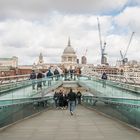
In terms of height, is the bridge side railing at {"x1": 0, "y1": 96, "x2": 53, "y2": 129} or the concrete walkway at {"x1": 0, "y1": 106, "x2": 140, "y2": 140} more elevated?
the bridge side railing at {"x1": 0, "y1": 96, "x2": 53, "y2": 129}

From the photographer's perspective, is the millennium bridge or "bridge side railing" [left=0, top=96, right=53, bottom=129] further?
"bridge side railing" [left=0, top=96, right=53, bottom=129]

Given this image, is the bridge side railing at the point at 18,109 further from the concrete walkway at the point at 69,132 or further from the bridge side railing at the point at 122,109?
the bridge side railing at the point at 122,109

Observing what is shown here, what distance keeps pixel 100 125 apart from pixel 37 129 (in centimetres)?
247

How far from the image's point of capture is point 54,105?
29891 millimetres

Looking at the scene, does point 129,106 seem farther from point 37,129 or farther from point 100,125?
point 37,129

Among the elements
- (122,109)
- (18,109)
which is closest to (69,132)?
(122,109)

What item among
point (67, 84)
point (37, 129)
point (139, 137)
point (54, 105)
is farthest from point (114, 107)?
point (67, 84)

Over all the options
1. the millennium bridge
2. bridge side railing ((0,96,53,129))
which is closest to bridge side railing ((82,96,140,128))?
the millennium bridge

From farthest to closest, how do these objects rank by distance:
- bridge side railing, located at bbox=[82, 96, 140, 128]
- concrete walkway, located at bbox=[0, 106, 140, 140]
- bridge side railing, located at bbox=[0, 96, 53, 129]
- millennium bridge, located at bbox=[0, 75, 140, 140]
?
bridge side railing, located at bbox=[0, 96, 53, 129]
bridge side railing, located at bbox=[82, 96, 140, 128]
millennium bridge, located at bbox=[0, 75, 140, 140]
concrete walkway, located at bbox=[0, 106, 140, 140]

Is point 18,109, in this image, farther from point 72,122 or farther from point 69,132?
point 69,132

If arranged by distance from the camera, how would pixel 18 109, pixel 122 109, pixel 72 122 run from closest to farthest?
pixel 122 109
pixel 72 122
pixel 18 109

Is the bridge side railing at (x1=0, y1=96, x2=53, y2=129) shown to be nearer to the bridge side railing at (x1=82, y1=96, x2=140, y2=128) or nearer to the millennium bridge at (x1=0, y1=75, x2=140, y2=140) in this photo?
the millennium bridge at (x1=0, y1=75, x2=140, y2=140)

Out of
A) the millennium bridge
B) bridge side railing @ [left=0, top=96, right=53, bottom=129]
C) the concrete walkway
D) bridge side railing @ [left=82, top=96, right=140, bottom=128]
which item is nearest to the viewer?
the concrete walkway

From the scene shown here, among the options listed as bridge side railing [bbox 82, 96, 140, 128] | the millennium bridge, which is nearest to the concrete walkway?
the millennium bridge
